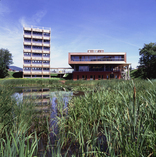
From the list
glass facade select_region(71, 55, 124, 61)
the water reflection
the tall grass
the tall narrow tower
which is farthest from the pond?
the tall narrow tower

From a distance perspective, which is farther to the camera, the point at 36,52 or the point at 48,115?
the point at 36,52

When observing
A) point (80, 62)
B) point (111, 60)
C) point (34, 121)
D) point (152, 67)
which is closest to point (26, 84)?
point (80, 62)

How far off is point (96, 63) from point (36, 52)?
22.5 metres

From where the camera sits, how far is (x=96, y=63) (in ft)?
121

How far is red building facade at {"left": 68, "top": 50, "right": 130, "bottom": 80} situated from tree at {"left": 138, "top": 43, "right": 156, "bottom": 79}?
11.8m

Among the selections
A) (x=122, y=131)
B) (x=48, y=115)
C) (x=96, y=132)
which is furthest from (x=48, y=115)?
(x=122, y=131)

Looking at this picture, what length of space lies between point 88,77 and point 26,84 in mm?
18968

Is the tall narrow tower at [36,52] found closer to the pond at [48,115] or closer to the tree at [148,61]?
the tree at [148,61]

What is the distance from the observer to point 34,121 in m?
4.33

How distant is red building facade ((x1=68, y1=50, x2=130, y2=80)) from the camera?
3709cm

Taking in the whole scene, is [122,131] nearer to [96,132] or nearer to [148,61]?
[96,132]

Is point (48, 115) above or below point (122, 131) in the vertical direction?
below

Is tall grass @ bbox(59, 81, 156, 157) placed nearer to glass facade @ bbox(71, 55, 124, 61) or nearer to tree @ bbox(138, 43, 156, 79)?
glass facade @ bbox(71, 55, 124, 61)

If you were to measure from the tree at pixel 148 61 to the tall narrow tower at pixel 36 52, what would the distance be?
35.5 m
